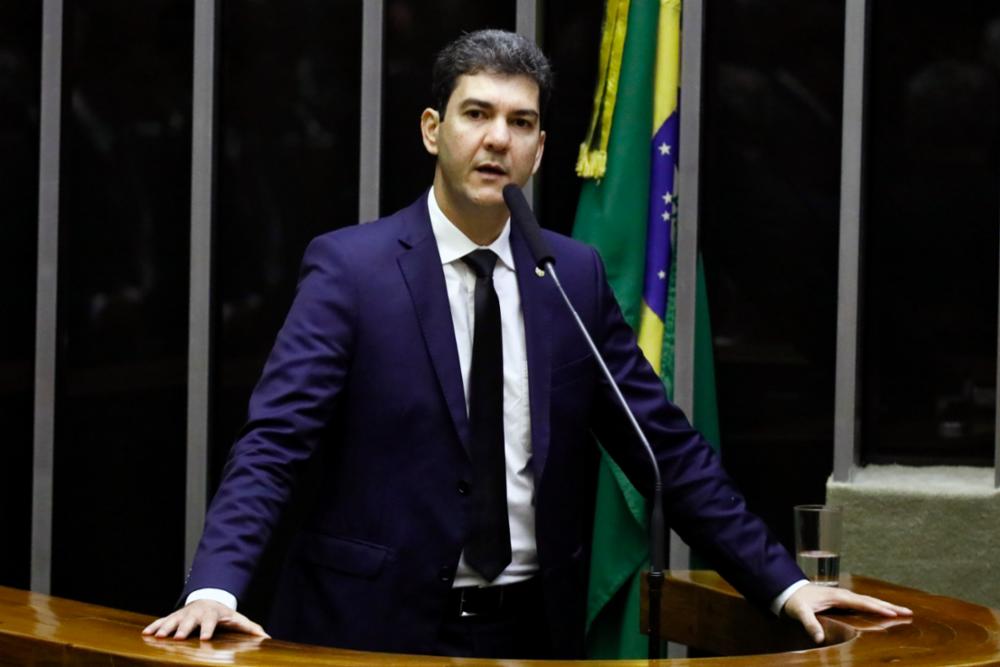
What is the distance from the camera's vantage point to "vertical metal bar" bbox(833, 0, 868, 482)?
12.7 ft

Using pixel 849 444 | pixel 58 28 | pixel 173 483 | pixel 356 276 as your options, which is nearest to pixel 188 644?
pixel 356 276

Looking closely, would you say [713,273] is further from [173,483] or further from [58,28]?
[58,28]

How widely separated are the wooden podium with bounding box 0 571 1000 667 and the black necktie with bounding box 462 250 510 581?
361 millimetres

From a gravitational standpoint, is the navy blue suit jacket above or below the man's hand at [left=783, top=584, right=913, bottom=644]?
above

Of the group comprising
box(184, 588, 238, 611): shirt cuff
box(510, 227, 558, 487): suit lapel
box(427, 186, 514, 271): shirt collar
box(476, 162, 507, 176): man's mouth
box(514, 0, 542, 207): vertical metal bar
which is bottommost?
box(184, 588, 238, 611): shirt cuff

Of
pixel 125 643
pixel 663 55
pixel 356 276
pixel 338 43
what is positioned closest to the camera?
pixel 125 643

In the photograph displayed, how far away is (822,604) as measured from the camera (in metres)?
2.41

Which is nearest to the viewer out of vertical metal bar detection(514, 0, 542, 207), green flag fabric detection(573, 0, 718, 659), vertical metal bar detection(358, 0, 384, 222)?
green flag fabric detection(573, 0, 718, 659)

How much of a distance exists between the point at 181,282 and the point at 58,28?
83cm

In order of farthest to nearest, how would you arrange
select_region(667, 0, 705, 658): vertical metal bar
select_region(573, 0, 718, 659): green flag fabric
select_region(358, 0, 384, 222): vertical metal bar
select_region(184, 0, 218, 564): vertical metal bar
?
1. select_region(184, 0, 218, 564): vertical metal bar
2. select_region(358, 0, 384, 222): vertical metal bar
3. select_region(667, 0, 705, 658): vertical metal bar
4. select_region(573, 0, 718, 659): green flag fabric

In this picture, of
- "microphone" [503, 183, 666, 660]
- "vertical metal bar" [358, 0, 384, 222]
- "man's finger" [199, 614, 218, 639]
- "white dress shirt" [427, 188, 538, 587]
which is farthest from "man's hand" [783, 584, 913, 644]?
"vertical metal bar" [358, 0, 384, 222]

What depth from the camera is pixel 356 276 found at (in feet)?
8.46

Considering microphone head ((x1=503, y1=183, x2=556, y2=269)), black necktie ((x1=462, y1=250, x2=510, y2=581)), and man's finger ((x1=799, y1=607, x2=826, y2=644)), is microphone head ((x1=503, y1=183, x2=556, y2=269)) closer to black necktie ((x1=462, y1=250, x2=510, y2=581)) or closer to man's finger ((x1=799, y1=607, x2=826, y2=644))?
black necktie ((x1=462, y1=250, x2=510, y2=581))

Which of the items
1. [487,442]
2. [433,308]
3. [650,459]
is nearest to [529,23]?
[433,308]
